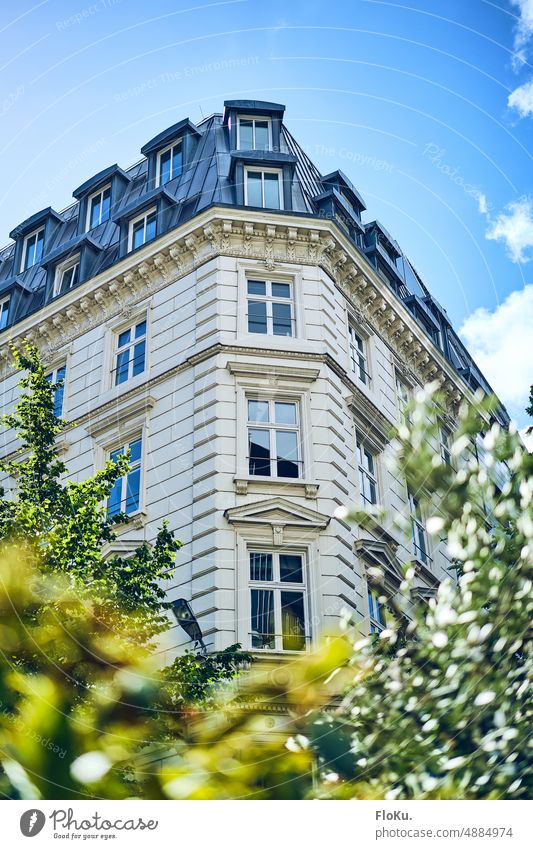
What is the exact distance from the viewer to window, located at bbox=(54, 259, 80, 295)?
2428 centimetres

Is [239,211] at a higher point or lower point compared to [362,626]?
higher

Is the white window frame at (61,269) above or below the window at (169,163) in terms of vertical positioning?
below

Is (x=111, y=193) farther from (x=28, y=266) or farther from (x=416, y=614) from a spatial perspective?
(x=416, y=614)

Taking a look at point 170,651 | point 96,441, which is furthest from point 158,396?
point 170,651

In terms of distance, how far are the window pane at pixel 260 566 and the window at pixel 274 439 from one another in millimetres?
1573

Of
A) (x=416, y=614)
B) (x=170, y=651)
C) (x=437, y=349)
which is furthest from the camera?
(x=437, y=349)

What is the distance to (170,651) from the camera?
16.0 m

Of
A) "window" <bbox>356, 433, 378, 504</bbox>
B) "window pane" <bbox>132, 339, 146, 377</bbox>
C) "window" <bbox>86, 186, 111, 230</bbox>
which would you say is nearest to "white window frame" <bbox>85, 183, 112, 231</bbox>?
"window" <bbox>86, 186, 111, 230</bbox>

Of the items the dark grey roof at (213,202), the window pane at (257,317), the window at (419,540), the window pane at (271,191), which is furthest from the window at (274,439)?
the window pane at (271,191)

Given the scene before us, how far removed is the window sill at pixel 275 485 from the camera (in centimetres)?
1761

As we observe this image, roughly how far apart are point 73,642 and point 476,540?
15.5 ft

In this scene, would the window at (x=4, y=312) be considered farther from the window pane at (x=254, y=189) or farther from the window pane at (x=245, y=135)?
the window pane at (x=254, y=189)
